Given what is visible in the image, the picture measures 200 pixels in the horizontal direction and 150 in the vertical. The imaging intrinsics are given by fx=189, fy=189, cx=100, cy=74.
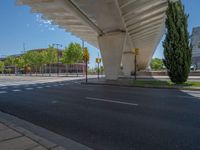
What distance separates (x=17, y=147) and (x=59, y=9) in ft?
54.4

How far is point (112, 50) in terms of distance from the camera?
2456 centimetres

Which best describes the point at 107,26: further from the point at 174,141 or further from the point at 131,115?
the point at 174,141

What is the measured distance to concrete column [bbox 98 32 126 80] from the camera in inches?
947

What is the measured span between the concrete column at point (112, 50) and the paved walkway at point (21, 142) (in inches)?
805

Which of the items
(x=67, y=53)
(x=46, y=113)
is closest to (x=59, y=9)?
(x=46, y=113)

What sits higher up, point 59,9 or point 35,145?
point 59,9

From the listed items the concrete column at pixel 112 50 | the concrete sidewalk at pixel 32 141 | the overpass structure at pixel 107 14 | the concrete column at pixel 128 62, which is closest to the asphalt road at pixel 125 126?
the concrete sidewalk at pixel 32 141

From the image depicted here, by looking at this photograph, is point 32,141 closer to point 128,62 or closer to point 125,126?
point 125,126

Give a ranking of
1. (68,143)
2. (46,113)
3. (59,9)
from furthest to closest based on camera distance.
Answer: (59,9) → (46,113) → (68,143)

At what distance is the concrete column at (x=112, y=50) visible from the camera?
24.1 m

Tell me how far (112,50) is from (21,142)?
836 inches

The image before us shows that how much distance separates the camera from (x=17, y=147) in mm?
3852

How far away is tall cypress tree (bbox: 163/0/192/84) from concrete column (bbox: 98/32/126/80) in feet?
22.5

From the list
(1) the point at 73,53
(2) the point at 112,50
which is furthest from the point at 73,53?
(2) the point at 112,50
